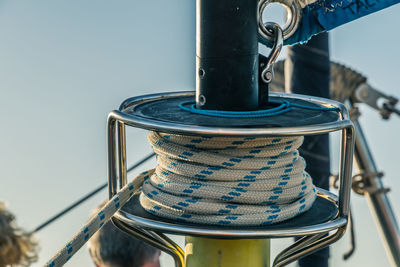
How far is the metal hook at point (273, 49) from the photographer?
1077mm

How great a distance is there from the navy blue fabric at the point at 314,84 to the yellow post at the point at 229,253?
1336mm

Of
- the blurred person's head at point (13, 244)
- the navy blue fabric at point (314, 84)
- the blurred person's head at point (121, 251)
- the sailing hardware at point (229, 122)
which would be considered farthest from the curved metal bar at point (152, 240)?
the navy blue fabric at point (314, 84)

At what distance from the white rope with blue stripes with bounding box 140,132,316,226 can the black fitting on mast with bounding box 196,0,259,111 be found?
71 mm

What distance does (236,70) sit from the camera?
1054 mm

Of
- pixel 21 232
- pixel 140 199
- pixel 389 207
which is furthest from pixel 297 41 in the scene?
pixel 389 207

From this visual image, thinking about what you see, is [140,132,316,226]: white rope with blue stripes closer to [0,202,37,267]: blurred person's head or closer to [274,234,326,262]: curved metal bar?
[274,234,326,262]: curved metal bar

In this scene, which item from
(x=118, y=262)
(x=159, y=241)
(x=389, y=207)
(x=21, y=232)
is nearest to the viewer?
(x=159, y=241)

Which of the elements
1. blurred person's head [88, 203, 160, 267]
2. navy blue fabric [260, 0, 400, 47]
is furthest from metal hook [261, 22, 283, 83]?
blurred person's head [88, 203, 160, 267]

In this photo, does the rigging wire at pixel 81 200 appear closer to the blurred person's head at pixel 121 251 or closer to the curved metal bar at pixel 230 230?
the blurred person's head at pixel 121 251

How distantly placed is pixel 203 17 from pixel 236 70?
0.34 feet

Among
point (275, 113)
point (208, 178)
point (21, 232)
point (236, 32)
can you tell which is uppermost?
point (236, 32)

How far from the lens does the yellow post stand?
1.12 m

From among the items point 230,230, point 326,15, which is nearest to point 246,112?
point 230,230

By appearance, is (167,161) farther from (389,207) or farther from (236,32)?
(389,207)
